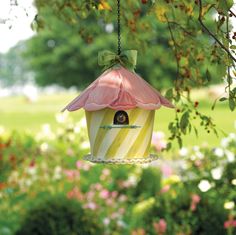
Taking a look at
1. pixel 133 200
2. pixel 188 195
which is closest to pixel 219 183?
pixel 188 195

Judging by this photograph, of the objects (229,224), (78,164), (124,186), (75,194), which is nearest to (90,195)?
(75,194)

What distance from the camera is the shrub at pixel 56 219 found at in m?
6.15

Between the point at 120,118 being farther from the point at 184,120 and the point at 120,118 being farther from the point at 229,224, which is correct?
the point at 229,224

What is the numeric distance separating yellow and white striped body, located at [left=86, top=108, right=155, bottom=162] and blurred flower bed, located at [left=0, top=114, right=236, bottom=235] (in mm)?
1050

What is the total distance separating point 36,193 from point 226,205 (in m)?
2.62

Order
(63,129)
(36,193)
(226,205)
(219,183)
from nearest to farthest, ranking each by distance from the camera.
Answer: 1. (226,205)
2. (219,183)
3. (36,193)
4. (63,129)

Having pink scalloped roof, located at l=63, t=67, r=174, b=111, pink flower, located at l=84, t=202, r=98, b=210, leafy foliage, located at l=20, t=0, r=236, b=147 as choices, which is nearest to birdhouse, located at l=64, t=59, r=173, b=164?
pink scalloped roof, located at l=63, t=67, r=174, b=111

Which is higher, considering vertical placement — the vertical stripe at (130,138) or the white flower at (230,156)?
the vertical stripe at (130,138)

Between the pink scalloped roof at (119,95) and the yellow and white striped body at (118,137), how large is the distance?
0.11 meters

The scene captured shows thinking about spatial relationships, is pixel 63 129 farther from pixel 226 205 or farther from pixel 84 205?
pixel 226 205

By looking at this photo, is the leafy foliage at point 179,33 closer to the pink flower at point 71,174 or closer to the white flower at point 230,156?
the white flower at point 230,156

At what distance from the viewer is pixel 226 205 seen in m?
5.91

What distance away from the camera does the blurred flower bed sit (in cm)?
622

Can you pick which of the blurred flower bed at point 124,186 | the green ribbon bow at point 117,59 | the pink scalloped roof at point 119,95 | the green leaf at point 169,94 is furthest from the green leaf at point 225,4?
the blurred flower bed at point 124,186
